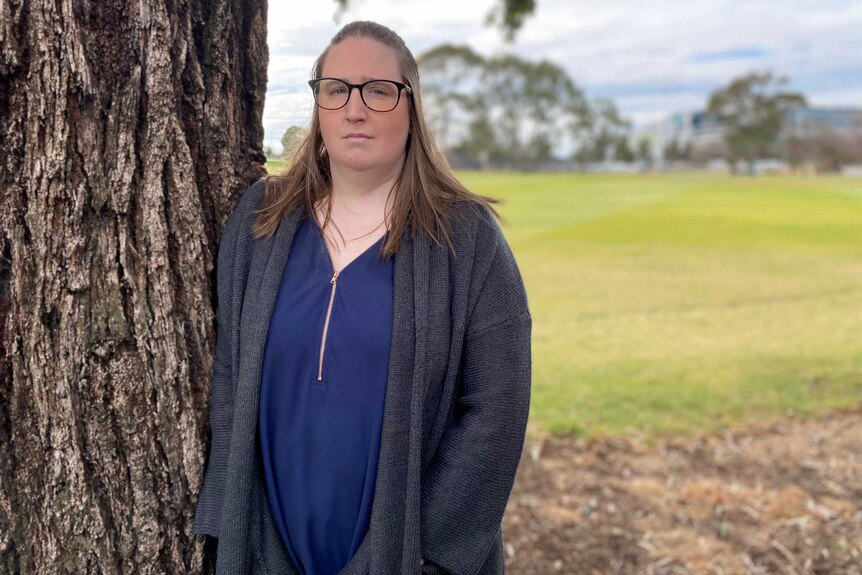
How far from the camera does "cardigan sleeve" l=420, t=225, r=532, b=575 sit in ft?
5.41

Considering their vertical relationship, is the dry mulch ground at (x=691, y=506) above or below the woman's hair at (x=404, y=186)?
below

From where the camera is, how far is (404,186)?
175 centimetres

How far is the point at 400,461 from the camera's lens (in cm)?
160

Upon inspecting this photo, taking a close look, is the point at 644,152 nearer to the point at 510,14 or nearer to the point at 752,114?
the point at 752,114

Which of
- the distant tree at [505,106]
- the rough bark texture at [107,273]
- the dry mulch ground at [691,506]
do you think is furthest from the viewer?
the distant tree at [505,106]

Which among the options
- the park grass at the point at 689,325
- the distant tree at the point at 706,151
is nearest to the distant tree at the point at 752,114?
the distant tree at the point at 706,151

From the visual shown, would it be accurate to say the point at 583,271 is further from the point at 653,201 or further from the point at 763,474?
the point at 653,201

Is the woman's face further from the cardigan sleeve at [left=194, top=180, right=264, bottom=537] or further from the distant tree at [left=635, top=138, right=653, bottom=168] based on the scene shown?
the distant tree at [left=635, top=138, right=653, bottom=168]

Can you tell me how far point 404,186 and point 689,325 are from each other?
6989mm

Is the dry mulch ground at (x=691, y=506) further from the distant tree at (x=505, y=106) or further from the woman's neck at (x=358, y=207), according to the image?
the distant tree at (x=505, y=106)

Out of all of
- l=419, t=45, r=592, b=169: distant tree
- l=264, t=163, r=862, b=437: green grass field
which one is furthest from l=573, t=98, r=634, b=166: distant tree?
l=264, t=163, r=862, b=437: green grass field

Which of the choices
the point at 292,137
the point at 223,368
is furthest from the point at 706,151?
the point at 223,368

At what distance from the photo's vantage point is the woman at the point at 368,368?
63.7 inches

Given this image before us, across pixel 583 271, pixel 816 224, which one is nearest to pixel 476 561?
pixel 583 271
